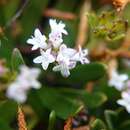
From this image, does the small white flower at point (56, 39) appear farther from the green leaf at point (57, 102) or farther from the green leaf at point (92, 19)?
the green leaf at point (57, 102)

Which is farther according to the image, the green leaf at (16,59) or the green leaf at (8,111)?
the green leaf at (8,111)

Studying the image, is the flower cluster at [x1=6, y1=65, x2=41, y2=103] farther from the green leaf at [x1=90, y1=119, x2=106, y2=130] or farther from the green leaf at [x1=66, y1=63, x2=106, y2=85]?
the green leaf at [x1=90, y1=119, x2=106, y2=130]

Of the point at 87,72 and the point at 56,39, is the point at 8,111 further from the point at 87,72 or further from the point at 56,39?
the point at 56,39

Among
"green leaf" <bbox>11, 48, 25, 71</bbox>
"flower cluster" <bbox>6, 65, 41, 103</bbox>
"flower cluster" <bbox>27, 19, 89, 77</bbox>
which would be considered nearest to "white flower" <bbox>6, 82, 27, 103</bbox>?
"flower cluster" <bbox>6, 65, 41, 103</bbox>

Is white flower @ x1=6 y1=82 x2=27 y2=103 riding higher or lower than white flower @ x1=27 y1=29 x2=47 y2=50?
higher

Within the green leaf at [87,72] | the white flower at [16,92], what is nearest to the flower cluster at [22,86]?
the white flower at [16,92]

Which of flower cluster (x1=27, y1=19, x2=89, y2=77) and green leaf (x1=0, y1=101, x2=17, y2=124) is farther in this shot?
green leaf (x1=0, y1=101, x2=17, y2=124)

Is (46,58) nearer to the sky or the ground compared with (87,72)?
nearer to the ground

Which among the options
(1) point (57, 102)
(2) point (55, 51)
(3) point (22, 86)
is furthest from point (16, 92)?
(2) point (55, 51)
